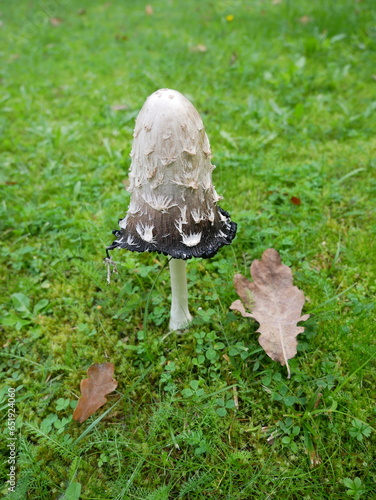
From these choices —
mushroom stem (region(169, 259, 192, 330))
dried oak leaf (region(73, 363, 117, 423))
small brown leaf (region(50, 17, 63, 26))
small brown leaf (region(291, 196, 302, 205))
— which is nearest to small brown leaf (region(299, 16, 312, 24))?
small brown leaf (region(291, 196, 302, 205))

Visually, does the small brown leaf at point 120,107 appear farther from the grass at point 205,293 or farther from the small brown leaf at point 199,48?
the small brown leaf at point 199,48

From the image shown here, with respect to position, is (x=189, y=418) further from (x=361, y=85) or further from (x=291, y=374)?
(x=361, y=85)

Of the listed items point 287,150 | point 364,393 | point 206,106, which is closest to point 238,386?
point 364,393

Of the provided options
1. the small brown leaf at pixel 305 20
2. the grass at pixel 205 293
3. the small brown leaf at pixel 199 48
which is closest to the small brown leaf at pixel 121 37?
the small brown leaf at pixel 199 48

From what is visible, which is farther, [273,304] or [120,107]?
[120,107]

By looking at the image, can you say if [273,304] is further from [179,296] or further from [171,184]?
[171,184]

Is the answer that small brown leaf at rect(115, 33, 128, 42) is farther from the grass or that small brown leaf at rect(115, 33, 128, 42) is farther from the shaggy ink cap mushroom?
the shaggy ink cap mushroom

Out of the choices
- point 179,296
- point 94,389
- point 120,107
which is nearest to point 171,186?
point 179,296

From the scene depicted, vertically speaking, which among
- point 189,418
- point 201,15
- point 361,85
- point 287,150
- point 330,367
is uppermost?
point 201,15
